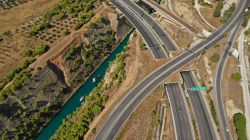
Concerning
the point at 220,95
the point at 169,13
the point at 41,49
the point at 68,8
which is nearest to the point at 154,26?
the point at 169,13

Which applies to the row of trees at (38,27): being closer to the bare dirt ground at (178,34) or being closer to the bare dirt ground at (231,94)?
the bare dirt ground at (178,34)

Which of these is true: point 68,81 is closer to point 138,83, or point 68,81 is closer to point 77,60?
point 77,60

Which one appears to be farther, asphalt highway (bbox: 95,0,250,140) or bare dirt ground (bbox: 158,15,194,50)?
bare dirt ground (bbox: 158,15,194,50)

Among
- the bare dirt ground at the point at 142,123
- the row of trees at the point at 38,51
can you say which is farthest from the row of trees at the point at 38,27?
the bare dirt ground at the point at 142,123

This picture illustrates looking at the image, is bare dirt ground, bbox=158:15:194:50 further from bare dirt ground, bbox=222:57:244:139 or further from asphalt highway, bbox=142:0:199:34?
bare dirt ground, bbox=222:57:244:139

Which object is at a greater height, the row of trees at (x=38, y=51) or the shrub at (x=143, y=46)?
the row of trees at (x=38, y=51)

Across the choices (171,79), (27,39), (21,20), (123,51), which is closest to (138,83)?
(171,79)

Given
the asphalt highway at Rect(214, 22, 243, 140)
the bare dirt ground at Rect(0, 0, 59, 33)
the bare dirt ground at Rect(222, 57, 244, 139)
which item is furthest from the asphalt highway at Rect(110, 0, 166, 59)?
the bare dirt ground at Rect(0, 0, 59, 33)

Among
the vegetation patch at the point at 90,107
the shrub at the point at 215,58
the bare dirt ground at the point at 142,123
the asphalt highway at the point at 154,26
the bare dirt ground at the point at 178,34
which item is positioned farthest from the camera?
the bare dirt ground at the point at 178,34
